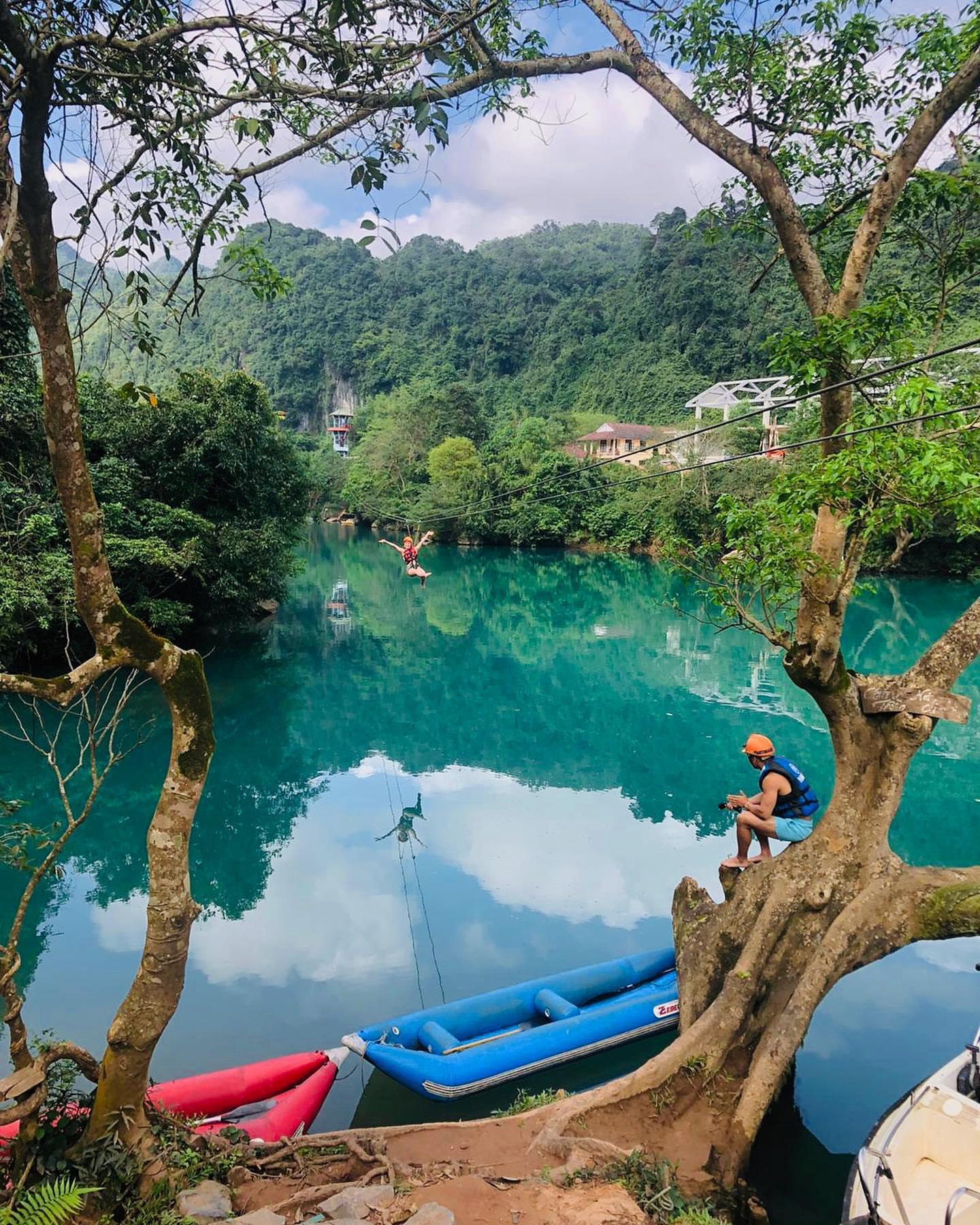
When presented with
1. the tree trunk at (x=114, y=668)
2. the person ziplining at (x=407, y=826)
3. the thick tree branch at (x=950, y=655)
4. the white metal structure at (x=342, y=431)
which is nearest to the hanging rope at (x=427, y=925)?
the person ziplining at (x=407, y=826)

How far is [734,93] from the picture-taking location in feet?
14.6

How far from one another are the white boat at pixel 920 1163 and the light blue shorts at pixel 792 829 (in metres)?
1.35

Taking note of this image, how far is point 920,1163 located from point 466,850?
5.29m

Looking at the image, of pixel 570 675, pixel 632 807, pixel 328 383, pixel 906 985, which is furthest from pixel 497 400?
pixel 906 985

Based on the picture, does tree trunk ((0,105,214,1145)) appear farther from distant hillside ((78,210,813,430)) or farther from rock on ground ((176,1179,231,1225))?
distant hillside ((78,210,813,430))

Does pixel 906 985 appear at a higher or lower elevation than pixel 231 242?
lower

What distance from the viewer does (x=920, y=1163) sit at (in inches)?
122

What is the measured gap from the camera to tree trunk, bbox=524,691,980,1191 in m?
3.62

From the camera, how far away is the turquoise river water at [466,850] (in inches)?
195

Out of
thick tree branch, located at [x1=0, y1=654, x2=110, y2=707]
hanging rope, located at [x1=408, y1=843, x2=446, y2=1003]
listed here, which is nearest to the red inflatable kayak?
hanging rope, located at [x1=408, y1=843, x2=446, y2=1003]

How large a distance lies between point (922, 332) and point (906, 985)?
13.9 feet

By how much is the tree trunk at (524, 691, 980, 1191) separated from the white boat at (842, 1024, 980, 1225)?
1.88 ft

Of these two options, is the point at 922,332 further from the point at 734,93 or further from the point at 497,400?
the point at 497,400

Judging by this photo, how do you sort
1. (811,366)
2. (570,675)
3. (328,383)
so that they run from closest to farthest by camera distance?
(811,366) → (570,675) → (328,383)
